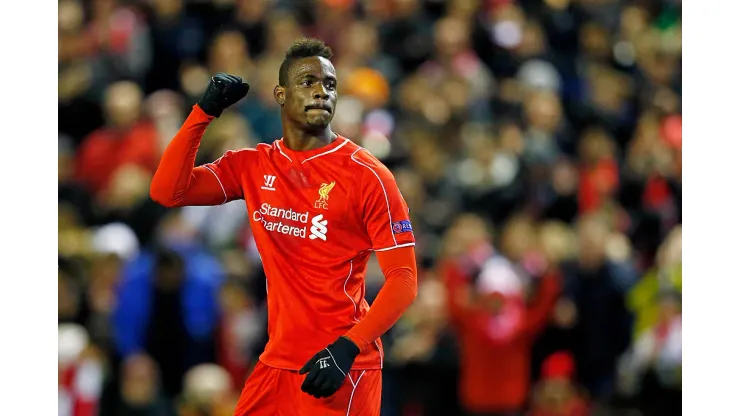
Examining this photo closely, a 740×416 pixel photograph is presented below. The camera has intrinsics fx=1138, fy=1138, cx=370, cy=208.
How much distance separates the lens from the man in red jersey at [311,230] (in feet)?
13.5

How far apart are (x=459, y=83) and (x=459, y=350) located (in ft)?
7.96

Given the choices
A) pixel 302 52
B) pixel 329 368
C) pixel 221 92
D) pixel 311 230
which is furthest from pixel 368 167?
pixel 329 368

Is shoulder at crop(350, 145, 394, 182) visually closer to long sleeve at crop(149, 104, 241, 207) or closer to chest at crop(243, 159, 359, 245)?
chest at crop(243, 159, 359, 245)

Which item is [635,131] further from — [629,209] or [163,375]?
[163,375]

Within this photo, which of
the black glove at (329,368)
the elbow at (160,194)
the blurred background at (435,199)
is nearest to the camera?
the black glove at (329,368)

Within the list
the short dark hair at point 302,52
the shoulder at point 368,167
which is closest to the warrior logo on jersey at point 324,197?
the shoulder at point 368,167

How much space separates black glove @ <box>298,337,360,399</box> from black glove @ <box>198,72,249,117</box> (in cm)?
97

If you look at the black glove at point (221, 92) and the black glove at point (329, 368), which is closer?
the black glove at point (329, 368)

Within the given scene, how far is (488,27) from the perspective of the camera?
9305 millimetres

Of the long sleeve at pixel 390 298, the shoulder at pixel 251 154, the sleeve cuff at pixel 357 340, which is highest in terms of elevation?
the shoulder at pixel 251 154

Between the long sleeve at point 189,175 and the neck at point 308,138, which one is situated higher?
the neck at point 308,138

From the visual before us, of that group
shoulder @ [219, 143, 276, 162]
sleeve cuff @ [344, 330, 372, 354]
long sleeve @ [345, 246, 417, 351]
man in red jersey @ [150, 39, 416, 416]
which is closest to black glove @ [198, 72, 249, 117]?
man in red jersey @ [150, 39, 416, 416]

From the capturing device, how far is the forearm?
4180 millimetres

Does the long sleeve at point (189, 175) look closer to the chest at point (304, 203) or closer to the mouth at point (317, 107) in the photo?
the chest at point (304, 203)
